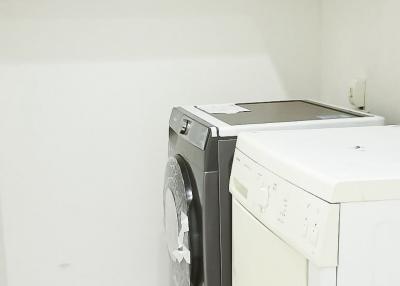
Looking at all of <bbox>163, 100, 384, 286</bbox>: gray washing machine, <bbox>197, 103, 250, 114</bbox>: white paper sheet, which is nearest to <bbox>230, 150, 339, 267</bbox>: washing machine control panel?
<bbox>163, 100, 384, 286</bbox>: gray washing machine

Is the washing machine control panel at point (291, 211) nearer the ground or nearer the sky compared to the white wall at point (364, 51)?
nearer the ground

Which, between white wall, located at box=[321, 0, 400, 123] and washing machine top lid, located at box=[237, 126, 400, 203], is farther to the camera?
white wall, located at box=[321, 0, 400, 123]

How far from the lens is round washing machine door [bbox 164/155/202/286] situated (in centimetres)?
153

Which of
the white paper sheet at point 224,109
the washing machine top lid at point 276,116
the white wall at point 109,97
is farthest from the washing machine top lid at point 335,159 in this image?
the white wall at point 109,97

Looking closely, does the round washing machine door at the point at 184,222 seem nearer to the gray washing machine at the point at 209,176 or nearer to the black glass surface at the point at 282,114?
the gray washing machine at the point at 209,176

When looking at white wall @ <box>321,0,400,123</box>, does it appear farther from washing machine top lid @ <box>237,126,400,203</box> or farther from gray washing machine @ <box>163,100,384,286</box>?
washing machine top lid @ <box>237,126,400,203</box>

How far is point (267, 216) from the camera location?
1.08 meters

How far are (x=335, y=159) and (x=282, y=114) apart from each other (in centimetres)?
66

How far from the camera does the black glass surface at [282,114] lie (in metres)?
1.58

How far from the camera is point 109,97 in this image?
2.05 m

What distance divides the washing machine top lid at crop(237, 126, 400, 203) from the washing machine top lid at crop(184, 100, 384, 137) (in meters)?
0.12

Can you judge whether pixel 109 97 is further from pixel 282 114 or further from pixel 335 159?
pixel 335 159

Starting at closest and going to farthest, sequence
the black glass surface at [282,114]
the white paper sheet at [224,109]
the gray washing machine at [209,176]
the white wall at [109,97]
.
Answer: the gray washing machine at [209,176]
the black glass surface at [282,114]
the white paper sheet at [224,109]
the white wall at [109,97]

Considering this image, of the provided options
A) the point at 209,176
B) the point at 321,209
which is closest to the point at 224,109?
the point at 209,176
